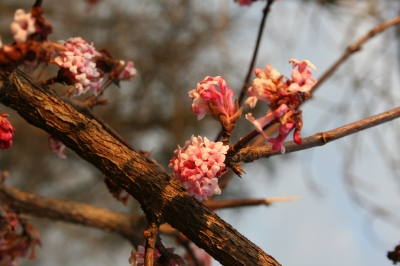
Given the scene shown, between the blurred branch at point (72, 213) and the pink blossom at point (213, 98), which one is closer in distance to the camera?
the pink blossom at point (213, 98)

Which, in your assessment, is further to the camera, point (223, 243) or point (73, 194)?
point (73, 194)

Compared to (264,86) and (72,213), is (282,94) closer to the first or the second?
(264,86)

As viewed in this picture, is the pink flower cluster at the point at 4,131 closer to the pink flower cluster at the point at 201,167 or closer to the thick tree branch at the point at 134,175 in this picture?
the thick tree branch at the point at 134,175

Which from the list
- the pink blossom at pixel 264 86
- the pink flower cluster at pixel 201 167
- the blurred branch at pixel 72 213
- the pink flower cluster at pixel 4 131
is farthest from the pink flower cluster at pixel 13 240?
the pink blossom at pixel 264 86

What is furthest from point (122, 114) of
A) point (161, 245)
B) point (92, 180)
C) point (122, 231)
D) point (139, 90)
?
point (161, 245)

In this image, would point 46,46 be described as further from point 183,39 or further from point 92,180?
point 92,180

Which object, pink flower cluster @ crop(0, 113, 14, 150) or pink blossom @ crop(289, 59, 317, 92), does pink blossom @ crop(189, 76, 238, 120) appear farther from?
pink flower cluster @ crop(0, 113, 14, 150)

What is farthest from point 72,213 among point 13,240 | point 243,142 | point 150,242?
point 243,142
